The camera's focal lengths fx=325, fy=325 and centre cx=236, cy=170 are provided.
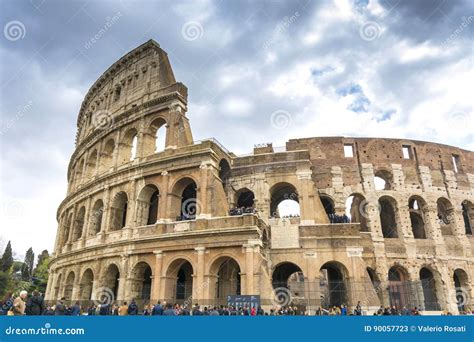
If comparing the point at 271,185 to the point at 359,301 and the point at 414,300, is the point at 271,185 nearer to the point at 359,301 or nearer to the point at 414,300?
the point at 359,301

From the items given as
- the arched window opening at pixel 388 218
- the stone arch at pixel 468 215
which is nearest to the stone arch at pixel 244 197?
the arched window opening at pixel 388 218

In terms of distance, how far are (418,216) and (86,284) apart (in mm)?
23158

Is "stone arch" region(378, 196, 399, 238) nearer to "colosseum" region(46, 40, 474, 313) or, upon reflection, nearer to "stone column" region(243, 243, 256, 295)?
"colosseum" region(46, 40, 474, 313)

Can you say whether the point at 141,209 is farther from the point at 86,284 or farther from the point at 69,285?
the point at 69,285

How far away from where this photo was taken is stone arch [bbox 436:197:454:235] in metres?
22.6

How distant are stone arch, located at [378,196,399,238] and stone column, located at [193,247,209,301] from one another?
43.7 feet

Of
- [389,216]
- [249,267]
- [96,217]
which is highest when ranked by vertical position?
[389,216]

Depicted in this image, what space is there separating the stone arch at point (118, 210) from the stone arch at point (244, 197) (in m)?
7.07

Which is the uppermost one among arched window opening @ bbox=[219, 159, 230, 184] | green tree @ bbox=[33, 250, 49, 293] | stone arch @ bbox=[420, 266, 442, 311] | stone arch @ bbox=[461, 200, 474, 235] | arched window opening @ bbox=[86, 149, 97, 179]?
arched window opening @ bbox=[86, 149, 97, 179]

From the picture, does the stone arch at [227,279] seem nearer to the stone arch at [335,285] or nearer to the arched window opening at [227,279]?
the arched window opening at [227,279]

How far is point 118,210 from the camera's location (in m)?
20.5

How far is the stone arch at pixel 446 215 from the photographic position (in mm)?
22578

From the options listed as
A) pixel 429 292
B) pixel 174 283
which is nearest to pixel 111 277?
pixel 174 283

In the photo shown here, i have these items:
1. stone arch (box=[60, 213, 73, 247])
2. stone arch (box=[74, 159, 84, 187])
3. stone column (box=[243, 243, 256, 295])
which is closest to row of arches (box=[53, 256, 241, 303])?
stone column (box=[243, 243, 256, 295])
